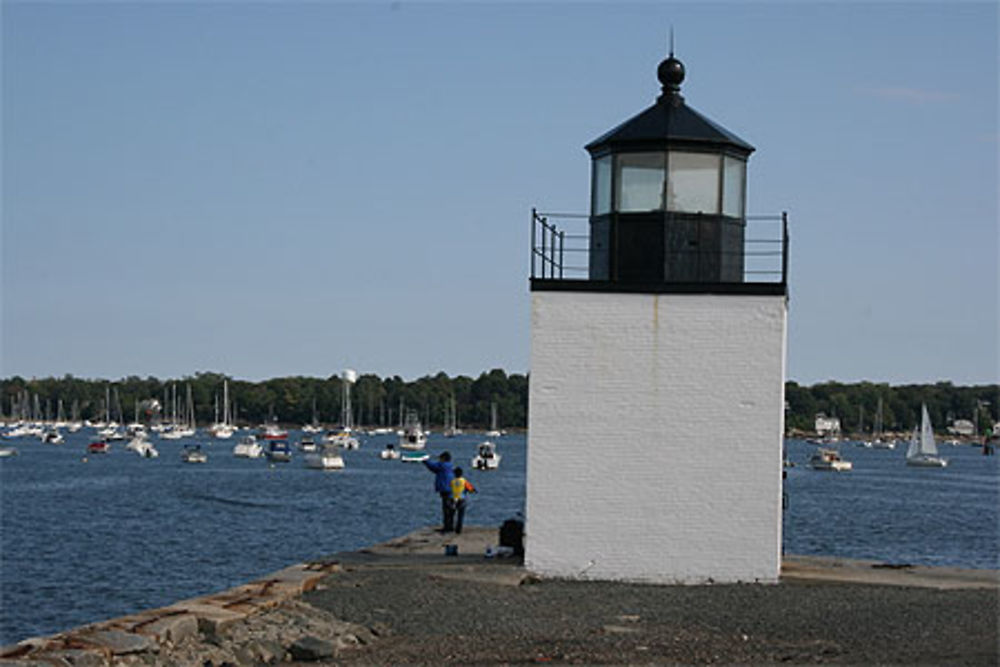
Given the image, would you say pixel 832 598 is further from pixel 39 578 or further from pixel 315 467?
pixel 315 467

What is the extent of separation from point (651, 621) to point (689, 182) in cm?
616

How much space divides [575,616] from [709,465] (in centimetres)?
362

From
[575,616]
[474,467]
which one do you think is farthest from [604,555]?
[474,467]

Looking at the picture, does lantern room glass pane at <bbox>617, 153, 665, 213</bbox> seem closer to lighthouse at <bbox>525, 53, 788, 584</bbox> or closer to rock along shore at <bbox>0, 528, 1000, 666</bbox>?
lighthouse at <bbox>525, 53, 788, 584</bbox>

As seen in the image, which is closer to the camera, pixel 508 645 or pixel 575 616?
pixel 508 645

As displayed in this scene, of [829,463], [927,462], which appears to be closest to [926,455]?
[927,462]

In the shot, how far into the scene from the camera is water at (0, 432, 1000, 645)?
33938mm

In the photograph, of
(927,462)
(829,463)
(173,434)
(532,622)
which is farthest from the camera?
(173,434)

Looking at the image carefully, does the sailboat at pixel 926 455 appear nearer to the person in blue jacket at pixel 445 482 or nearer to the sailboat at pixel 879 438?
the sailboat at pixel 879 438

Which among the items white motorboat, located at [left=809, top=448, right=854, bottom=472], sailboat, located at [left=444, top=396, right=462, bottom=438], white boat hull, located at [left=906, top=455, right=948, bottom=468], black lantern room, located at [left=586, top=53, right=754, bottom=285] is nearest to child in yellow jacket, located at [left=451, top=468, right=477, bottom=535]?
black lantern room, located at [left=586, top=53, right=754, bottom=285]

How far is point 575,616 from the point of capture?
1664 cm

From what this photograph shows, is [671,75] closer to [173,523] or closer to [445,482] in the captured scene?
[445,482]

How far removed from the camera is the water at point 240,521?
3394cm

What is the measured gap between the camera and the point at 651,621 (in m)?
16.4
